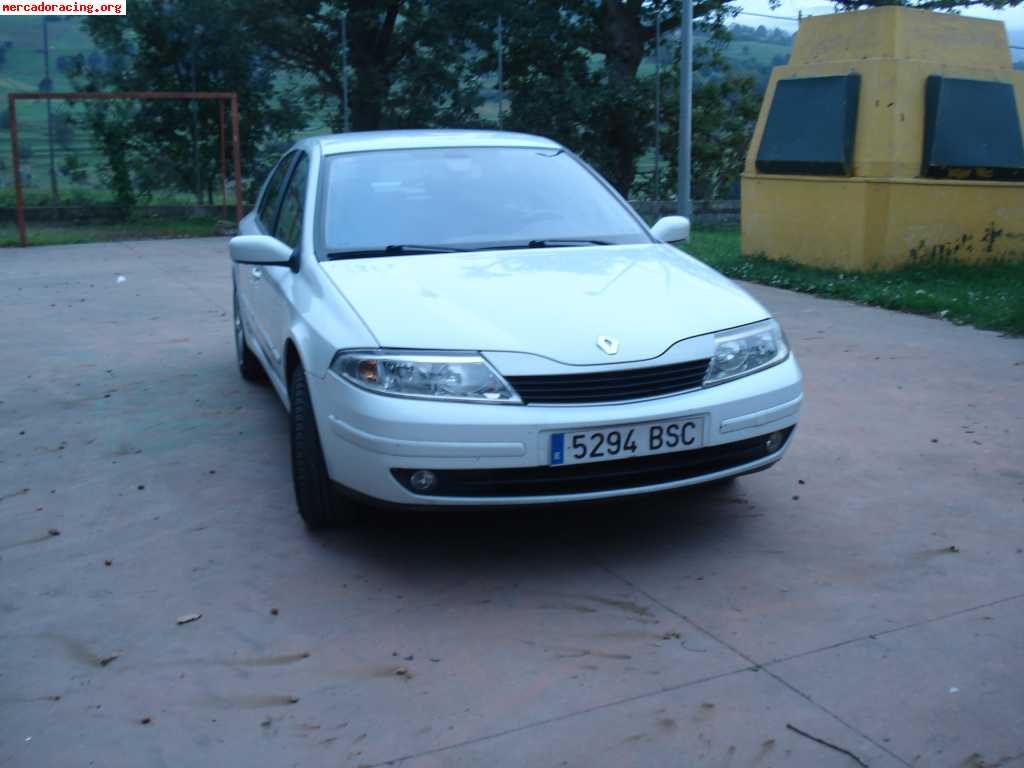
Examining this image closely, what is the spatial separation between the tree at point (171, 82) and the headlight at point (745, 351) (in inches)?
642

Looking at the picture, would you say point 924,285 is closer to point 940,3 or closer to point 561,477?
point 561,477

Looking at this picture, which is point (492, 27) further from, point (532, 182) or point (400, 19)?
point (532, 182)

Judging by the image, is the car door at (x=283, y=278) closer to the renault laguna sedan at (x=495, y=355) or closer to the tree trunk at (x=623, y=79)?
the renault laguna sedan at (x=495, y=355)

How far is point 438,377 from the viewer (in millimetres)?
3740

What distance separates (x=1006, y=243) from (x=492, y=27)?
35.4 ft

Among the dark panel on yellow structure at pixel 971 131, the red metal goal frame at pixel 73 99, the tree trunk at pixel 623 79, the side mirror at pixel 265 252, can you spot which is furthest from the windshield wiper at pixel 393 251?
the tree trunk at pixel 623 79

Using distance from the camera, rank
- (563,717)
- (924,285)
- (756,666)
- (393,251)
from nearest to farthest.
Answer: (563,717)
(756,666)
(393,251)
(924,285)

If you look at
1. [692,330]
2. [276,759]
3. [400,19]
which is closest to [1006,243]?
[692,330]

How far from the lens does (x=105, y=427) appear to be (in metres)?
6.05

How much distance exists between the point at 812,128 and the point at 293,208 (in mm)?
7211

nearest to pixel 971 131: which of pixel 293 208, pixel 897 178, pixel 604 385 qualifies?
pixel 897 178

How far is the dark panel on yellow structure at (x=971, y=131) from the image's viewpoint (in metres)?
10.6

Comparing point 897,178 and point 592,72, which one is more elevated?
point 592,72

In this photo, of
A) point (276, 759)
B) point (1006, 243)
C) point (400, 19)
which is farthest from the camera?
point (400, 19)
